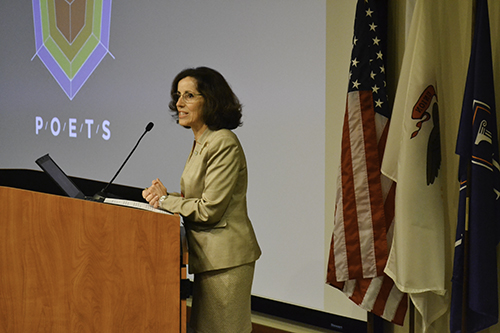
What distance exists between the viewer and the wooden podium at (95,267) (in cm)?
157

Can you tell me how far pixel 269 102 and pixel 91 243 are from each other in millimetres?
1637

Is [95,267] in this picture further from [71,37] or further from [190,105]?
[71,37]

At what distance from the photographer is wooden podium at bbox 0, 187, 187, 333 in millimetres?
1566

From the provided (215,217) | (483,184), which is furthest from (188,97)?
(483,184)

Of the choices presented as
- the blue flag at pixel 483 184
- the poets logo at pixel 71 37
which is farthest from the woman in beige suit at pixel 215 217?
the poets logo at pixel 71 37

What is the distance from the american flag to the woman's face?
2.32ft

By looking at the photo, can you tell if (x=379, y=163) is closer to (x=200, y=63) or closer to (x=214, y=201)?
(x=214, y=201)

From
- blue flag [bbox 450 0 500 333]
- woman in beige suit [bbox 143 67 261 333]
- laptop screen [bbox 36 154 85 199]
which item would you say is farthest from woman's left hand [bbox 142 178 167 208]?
blue flag [bbox 450 0 500 333]

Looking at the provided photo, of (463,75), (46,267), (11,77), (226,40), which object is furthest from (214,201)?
(11,77)

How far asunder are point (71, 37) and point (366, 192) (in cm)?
295

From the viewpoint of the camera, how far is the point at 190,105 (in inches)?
76.5

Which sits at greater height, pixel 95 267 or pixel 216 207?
pixel 216 207

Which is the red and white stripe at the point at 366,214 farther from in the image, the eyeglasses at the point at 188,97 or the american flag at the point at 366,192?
the eyeglasses at the point at 188,97

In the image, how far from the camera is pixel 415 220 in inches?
70.6
